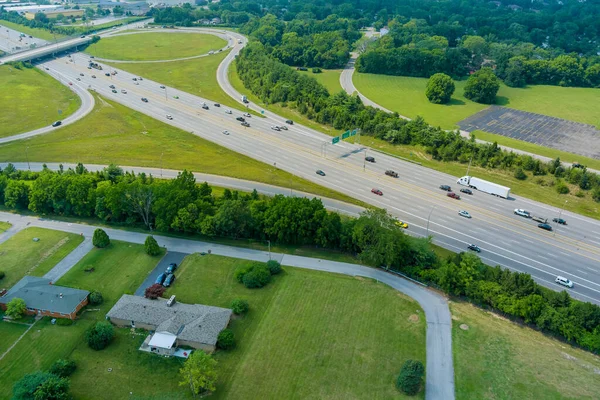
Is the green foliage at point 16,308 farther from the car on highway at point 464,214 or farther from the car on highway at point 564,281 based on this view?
the car on highway at point 564,281

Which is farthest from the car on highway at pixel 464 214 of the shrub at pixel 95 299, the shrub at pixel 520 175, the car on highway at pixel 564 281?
the shrub at pixel 95 299

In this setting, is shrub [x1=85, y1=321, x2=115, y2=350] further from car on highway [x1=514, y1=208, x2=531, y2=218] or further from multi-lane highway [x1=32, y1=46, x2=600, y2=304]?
car on highway [x1=514, y1=208, x2=531, y2=218]

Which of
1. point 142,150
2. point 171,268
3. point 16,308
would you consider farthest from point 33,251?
point 142,150

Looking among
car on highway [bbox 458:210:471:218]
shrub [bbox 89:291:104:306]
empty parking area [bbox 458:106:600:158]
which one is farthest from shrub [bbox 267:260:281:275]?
empty parking area [bbox 458:106:600:158]

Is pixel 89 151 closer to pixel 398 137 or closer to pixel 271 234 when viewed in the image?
pixel 271 234

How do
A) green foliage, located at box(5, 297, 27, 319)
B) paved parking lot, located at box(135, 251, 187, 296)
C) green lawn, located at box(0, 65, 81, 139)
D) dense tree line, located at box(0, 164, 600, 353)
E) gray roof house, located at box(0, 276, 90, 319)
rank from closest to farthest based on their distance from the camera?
1. dense tree line, located at box(0, 164, 600, 353)
2. green foliage, located at box(5, 297, 27, 319)
3. gray roof house, located at box(0, 276, 90, 319)
4. paved parking lot, located at box(135, 251, 187, 296)
5. green lawn, located at box(0, 65, 81, 139)
